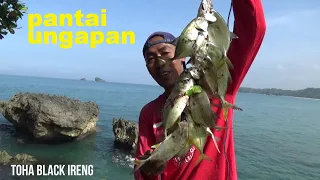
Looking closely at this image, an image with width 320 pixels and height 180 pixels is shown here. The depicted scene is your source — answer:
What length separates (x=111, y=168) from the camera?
75.4 ft

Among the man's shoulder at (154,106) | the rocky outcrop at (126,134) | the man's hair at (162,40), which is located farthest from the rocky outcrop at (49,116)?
the man's hair at (162,40)

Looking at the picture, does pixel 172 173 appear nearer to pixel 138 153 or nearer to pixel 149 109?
pixel 138 153

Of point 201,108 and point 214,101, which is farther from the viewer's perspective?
A: point 214,101

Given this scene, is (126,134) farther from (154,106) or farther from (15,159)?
(154,106)

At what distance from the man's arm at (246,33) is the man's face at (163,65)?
597 millimetres

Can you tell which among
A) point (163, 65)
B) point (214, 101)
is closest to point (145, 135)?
point (163, 65)

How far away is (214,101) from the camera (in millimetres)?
2963

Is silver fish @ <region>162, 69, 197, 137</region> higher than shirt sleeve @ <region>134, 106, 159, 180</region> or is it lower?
higher

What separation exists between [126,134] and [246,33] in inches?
982

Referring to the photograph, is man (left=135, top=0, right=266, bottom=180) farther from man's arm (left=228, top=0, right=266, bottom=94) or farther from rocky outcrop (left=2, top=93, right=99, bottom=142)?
rocky outcrop (left=2, top=93, right=99, bottom=142)

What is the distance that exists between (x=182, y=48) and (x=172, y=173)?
65.7 inches

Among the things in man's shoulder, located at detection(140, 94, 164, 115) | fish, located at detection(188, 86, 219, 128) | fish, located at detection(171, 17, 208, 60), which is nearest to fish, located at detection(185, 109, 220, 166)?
fish, located at detection(188, 86, 219, 128)

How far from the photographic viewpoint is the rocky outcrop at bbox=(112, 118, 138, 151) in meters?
25.9

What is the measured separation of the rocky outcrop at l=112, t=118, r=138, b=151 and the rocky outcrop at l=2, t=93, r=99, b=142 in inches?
117
